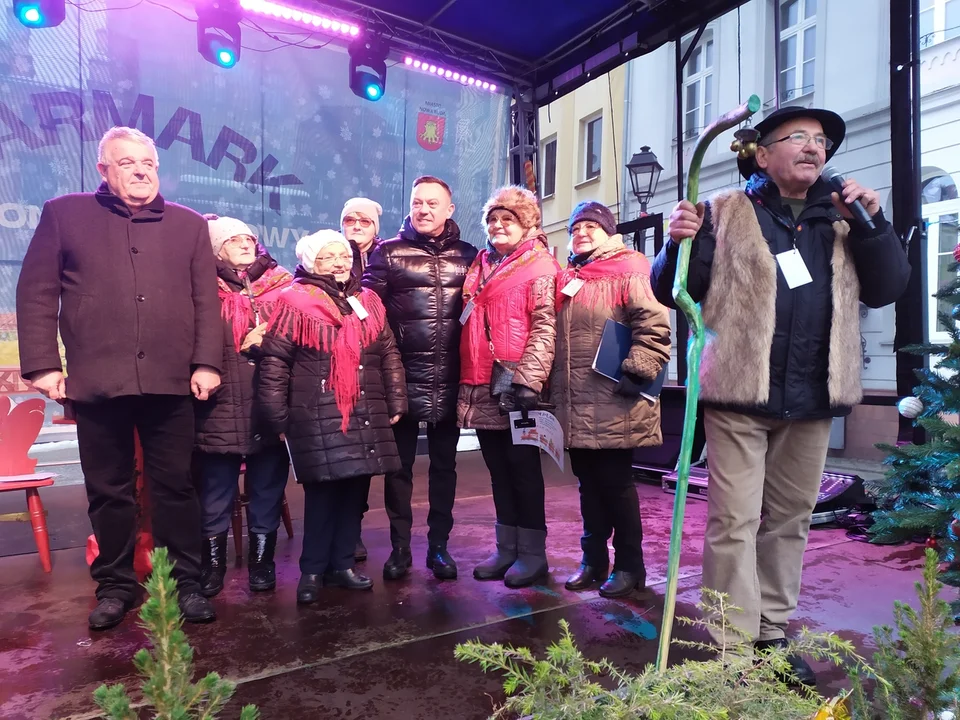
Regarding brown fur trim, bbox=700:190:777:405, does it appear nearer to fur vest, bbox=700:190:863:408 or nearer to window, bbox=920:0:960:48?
fur vest, bbox=700:190:863:408

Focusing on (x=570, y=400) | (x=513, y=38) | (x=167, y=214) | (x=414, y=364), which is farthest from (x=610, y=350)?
(x=513, y=38)

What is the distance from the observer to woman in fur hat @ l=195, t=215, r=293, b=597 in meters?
2.53

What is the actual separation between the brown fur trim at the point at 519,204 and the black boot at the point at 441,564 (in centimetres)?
138

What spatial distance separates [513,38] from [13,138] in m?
3.95

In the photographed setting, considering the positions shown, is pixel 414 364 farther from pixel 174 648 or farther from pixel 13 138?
pixel 13 138

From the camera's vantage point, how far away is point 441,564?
269 centimetres

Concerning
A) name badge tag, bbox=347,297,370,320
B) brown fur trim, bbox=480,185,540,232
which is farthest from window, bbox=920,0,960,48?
name badge tag, bbox=347,297,370,320

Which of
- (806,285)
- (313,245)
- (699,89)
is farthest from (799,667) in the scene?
(699,89)

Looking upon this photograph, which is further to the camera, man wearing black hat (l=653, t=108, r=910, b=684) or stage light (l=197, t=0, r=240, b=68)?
stage light (l=197, t=0, r=240, b=68)

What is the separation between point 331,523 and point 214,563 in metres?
0.52

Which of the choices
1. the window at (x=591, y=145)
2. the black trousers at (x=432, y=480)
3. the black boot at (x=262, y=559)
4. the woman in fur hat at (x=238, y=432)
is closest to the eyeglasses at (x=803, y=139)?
the black trousers at (x=432, y=480)

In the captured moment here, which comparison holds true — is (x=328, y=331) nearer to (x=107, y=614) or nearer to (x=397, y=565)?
(x=397, y=565)

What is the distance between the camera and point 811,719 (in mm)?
961

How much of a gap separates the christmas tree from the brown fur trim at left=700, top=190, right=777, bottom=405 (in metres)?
0.81
